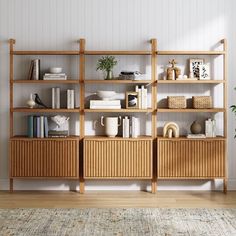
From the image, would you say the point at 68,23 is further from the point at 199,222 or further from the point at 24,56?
the point at 199,222

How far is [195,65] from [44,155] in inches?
80.9

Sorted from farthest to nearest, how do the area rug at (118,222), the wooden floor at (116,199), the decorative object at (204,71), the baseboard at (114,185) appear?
1. the baseboard at (114,185)
2. the decorative object at (204,71)
3. the wooden floor at (116,199)
4. the area rug at (118,222)

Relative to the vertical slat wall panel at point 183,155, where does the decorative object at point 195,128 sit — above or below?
above

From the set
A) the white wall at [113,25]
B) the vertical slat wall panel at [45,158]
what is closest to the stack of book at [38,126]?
the vertical slat wall panel at [45,158]

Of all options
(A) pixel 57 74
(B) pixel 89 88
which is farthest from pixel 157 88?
(A) pixel 57 74

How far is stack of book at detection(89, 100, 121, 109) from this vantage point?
607cm

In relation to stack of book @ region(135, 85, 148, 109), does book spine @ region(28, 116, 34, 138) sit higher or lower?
lower

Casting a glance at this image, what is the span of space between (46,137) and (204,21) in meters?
2.31

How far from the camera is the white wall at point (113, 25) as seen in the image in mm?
6234

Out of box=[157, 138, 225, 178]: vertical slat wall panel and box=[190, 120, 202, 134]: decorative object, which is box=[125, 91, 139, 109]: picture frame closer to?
box=[157, 138, 225, 178]: vertical slat wall panel

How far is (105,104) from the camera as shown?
6082mm

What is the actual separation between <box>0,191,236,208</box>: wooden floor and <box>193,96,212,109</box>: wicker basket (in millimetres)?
1020

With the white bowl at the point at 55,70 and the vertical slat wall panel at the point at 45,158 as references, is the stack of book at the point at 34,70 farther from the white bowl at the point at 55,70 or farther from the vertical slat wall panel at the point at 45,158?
the vertical slat wall panel at the point at 45,158

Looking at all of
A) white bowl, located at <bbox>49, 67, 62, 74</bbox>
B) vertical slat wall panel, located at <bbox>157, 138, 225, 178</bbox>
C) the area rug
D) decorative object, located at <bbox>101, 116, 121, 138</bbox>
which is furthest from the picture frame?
the area rug
